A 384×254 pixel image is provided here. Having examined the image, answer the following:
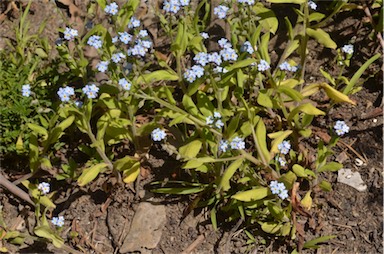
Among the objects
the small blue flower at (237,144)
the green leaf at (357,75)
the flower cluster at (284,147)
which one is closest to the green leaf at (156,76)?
the small blue flower at (237,144)

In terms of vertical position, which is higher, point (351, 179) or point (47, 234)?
point (47, 234)

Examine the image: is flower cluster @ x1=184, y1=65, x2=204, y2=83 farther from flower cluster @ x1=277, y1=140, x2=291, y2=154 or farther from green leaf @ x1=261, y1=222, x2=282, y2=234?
green leaf @ x1=261, y1=222, x2=282, y2=234

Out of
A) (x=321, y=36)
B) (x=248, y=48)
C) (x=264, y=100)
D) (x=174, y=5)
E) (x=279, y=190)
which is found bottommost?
(x=279, y=190)

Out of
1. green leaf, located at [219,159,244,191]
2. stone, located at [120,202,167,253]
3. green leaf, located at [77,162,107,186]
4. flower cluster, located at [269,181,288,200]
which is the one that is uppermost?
green leaf, located at [219,159,244,191]

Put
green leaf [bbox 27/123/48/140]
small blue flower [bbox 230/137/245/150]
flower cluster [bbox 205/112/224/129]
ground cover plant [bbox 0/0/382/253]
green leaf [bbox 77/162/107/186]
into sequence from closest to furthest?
small blue flower [bbox 230/137/245/150], flower cluster [bbox 205/112/224/129], ground cover plant [bbox 0/0/382/253], green leaf [bbox 77/162/107/186], green leaf [bbox 27/123/48/140]

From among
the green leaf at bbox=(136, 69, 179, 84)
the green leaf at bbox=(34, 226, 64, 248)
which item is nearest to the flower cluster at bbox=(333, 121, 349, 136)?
the green leaf at bbox=(136, 69, 179, 84)

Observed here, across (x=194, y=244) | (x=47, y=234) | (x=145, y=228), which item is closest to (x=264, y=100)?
(x=194, y=244)

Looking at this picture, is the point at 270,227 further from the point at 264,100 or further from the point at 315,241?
the point at 264,100
